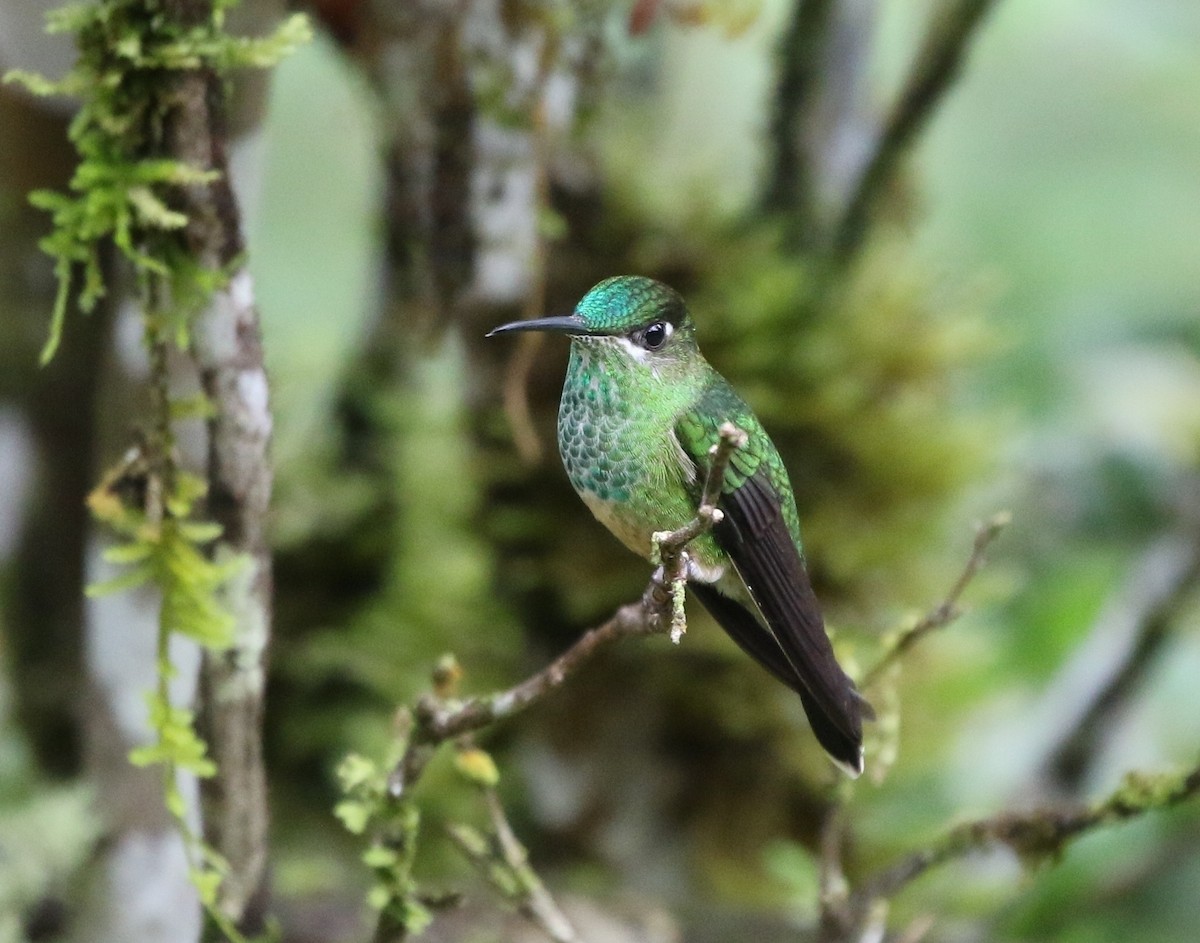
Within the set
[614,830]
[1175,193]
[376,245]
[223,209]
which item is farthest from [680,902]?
[1175,193]

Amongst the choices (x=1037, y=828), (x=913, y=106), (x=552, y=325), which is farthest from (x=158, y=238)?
(x=913, y=106)

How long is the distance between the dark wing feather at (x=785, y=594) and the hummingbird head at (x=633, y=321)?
0.12 metres

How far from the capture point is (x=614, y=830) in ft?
7.57

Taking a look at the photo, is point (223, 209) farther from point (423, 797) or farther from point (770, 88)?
point (423, 797)

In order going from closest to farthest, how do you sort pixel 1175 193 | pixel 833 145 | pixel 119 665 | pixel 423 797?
pixel 119 665
pixel 833 145
pixel 423 797
pixel 1175 193

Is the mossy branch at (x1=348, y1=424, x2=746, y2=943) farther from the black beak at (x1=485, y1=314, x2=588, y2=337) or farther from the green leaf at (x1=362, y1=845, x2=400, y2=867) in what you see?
the black beak at (x1=485, y1=314, x2=588, y2=337)

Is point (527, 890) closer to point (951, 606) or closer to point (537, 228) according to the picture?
point (951, 606)

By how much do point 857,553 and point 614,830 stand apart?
28.1 inches

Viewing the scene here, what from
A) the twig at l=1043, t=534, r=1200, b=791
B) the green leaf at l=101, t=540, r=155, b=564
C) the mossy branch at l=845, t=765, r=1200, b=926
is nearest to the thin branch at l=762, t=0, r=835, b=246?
the twig at l=1043, t=534, r=1200, b=791

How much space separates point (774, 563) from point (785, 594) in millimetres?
26

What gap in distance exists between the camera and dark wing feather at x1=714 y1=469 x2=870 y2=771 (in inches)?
36.0

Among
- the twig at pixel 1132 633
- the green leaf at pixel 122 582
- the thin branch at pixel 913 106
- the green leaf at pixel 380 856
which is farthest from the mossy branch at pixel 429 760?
the twig at pixel 1132 633

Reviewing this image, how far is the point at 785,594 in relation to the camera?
36.3 inches

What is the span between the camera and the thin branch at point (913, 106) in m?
1.80
